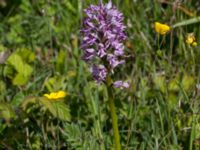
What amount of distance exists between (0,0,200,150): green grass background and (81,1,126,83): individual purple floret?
14.0 inches

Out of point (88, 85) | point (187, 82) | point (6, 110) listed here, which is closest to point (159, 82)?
point (187, 82)

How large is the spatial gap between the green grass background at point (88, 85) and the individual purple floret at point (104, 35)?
35 centimetres

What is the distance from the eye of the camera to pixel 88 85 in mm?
2311

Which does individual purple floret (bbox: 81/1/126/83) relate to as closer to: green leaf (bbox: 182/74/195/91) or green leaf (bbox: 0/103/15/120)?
green leaf (bbox: 0/103/15/120)

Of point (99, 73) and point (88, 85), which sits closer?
point (99, 73)

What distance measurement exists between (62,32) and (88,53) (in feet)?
4.67

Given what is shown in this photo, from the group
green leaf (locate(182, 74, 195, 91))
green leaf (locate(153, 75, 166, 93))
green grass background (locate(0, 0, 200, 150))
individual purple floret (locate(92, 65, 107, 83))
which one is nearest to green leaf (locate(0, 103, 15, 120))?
green grass background (locate(0, 0, 200, 150))

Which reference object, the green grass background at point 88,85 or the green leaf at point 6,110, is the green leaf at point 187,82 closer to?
the green grass background at point 88,85

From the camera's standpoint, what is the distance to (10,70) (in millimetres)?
2512

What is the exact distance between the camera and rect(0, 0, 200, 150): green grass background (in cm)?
202

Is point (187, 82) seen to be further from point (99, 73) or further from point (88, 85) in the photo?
point (99, 73)

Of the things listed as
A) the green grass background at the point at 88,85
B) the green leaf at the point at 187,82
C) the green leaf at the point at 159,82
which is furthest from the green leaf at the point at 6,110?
the green leaf at the point at 187,82

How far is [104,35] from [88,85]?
2.30 feet

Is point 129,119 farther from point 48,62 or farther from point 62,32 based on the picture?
point 62,32
